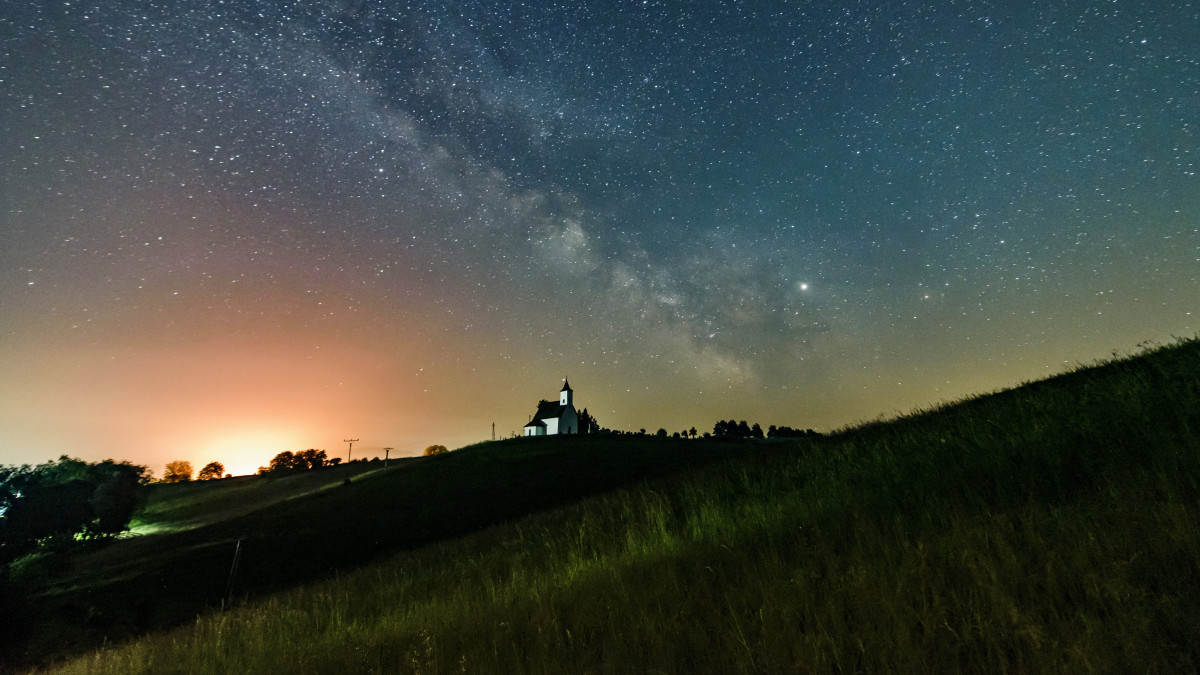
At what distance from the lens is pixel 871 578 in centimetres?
323

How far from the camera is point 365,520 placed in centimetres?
3581

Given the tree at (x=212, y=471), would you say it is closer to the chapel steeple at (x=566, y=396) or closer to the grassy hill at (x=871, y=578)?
the chapel steeple at (x=566, y=396)

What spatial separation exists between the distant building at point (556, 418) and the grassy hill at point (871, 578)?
10731 centimetres

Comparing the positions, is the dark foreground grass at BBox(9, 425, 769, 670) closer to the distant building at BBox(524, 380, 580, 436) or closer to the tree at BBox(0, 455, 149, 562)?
the tree at BBox(0, 455, 149, 562)

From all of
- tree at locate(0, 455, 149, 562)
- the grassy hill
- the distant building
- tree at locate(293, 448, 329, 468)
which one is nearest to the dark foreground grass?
tree at locate(0, 455, 149, 562)

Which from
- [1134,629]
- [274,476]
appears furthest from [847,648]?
[274,476]

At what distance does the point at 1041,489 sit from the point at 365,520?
3922cm

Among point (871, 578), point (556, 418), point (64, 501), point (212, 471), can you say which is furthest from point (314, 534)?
point (212, 471)

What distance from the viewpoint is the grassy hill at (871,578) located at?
7.89 ft

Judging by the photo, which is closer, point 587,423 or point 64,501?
point 64,501

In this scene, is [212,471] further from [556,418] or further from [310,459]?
[556,418]

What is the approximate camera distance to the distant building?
116250 millimetres

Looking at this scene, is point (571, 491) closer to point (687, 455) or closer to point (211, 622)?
point (687, 455)

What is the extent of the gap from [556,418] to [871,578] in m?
115
